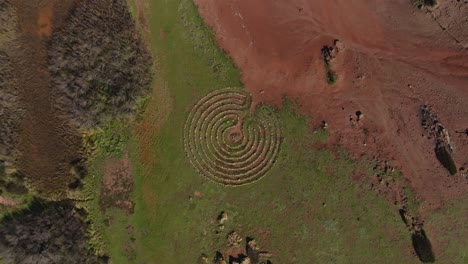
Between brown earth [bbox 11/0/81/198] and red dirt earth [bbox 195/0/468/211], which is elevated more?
red dirt earth [bbox 195/0/468/211]

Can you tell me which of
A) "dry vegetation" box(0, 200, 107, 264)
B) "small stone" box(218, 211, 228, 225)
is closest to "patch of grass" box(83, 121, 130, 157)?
"dry vegetation" box(0, 200, 107, 264)

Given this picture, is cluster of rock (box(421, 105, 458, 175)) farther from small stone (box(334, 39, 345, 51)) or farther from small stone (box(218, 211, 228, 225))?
small stone (box(218, 211, 228, 225))

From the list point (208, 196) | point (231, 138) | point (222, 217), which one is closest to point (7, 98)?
point (208, 196)

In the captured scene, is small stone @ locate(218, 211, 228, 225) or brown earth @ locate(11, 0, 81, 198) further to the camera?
brown earth @ locate(11, 0, 81, 198)

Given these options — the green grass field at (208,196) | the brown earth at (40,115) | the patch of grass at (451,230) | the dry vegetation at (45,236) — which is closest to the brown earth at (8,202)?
the dry vegetation at (45,236)

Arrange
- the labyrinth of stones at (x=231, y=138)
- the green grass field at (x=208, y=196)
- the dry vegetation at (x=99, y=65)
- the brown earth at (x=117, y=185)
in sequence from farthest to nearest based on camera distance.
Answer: the brown earth at (x=117, y=185) → the labyrinth of stones at (x=231, y=138) → the green grass field at (x=208, y=196) → the dry vegetation at (x=99, y=65)

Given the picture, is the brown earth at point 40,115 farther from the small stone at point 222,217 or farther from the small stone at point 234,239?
the small stone at point 234,239

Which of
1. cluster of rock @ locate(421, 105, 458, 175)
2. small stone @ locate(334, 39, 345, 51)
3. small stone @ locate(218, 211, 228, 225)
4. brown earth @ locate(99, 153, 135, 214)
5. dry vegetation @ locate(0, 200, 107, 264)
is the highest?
small stone @ locate(334, 39, 345, 51)

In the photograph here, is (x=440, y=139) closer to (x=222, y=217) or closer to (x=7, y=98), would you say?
(x=222, y=217)
